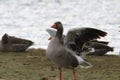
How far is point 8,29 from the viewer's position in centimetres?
2139

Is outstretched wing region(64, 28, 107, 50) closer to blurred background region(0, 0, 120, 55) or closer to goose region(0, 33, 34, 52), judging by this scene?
goose region(0, 33, 34, 52)

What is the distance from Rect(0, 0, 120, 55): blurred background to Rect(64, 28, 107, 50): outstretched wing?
4942 millimetres

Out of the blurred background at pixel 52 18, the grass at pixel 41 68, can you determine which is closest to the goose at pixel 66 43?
the grass at pixel 41 68

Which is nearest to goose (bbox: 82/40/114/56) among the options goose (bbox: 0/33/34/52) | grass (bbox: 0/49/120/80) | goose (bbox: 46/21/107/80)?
grass (bbox: 0/49/120/80)

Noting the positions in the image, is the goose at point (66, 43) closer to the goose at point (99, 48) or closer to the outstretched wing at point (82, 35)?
the outstretched wing at point (82, 35)

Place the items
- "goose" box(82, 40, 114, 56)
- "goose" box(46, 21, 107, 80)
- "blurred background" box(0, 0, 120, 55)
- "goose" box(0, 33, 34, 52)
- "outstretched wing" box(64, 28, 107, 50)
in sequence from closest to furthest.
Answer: "goose" box(46, 21, 107, 80)
"outstretched wing" box(64, 28, 107, 50)
"goose" box(82, 40, 114, 56)
"goose" box(0, 33, 34, 52)
"blurred background" box(0, 0, 120, 55)

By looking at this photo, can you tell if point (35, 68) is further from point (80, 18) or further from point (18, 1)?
point (18, 1)

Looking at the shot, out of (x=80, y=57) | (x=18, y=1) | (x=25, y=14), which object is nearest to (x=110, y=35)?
(x=80, y=57)

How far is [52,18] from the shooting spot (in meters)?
26.5

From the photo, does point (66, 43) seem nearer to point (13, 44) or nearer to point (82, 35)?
point (82, 35)

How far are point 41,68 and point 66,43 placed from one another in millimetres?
1852

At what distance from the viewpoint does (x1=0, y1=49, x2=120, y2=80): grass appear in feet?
37.8

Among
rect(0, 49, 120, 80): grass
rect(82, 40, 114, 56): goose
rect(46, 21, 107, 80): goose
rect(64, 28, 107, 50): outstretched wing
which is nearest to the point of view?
rect(46, 21, 107, 80): goose

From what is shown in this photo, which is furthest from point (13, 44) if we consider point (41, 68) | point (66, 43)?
point (66, 43)
